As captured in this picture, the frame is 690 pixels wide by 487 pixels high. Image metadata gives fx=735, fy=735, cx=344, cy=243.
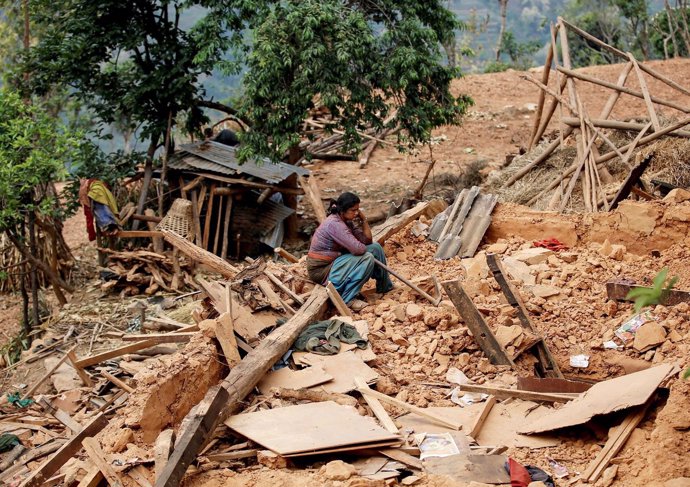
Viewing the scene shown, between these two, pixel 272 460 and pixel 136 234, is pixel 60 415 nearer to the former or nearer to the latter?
pixel 272 460

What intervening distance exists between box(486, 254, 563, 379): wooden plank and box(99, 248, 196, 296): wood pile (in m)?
6.60

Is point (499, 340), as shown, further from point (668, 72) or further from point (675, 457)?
point (668, 72)

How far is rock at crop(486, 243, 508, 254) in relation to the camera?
365 inches

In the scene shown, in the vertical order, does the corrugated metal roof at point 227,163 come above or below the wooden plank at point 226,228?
above

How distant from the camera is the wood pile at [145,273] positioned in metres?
12.2

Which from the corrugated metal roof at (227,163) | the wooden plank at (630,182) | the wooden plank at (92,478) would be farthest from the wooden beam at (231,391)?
the corrugated metal roof at (227,163)

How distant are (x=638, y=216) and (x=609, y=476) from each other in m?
5.01

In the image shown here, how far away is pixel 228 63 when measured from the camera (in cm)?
1212

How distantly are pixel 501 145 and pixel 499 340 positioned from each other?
11.7 m

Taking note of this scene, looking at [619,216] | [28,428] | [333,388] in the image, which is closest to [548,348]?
[333,388]

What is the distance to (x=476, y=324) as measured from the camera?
6641mm

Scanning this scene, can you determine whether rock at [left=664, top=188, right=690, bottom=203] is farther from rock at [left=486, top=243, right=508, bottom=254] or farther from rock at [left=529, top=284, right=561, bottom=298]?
rock at [left=529, top=284, right=561, bottom=298]

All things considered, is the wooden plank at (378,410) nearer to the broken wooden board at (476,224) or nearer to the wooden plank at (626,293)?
the wooden plank at (626,293)

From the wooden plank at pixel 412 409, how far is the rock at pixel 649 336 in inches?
87.3
